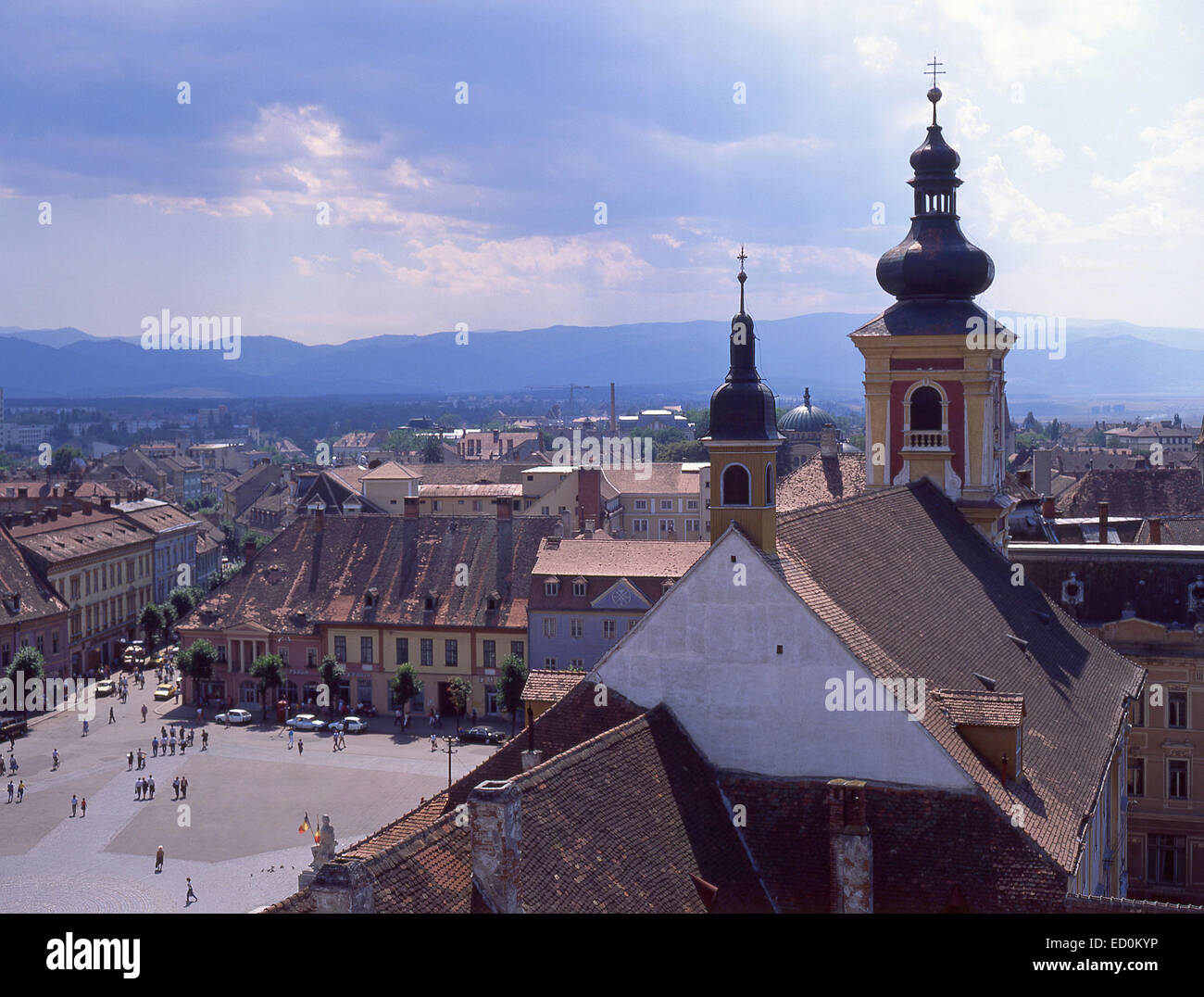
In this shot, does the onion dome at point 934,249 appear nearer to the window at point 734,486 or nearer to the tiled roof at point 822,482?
the tiled roof at point 822,482

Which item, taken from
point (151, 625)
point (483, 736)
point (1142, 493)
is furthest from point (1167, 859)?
point (151, 625)

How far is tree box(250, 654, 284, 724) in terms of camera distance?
67062mm

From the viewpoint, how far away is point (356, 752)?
2347 inches

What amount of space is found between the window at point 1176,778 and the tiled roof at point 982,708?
989 inches

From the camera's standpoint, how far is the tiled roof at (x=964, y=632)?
21859mm

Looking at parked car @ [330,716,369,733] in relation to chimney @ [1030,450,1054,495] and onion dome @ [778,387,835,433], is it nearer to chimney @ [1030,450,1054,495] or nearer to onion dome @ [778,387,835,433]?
onion dome @ [778,387,835,433]

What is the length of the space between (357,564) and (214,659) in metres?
9.33

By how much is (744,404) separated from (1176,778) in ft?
95.2

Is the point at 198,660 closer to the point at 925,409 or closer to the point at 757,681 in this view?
the point at 925,409

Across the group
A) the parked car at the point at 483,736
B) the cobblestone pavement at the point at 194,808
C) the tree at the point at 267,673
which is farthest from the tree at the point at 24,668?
the parked car at the point at 483,736

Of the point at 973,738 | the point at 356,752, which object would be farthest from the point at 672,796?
the point at 356,752

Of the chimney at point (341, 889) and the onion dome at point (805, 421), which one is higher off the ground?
the onion dome at point (805, 421)

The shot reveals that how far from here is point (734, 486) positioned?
23000 millimetres
